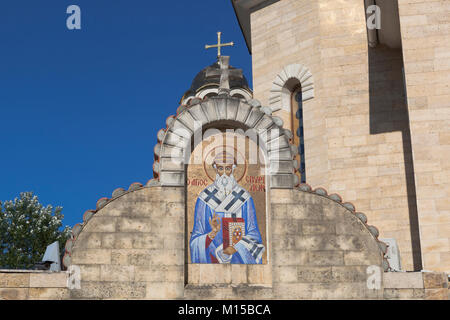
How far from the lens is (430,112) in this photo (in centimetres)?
1462

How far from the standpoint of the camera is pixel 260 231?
12766 mm

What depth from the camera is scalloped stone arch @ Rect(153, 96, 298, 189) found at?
41.7ft

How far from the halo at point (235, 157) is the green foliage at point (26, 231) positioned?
17891 millimetres

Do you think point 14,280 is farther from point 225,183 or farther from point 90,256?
point 225,183

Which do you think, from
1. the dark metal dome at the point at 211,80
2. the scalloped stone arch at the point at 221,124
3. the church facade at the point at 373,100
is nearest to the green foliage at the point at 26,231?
the dark metal dome at the point at 211,80

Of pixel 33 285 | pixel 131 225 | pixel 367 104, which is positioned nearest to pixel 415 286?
pixel 131 225

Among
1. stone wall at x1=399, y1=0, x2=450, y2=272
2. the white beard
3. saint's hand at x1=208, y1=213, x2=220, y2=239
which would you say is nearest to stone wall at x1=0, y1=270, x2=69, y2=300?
saint's hand at x1=208, y1=213, x2=220, y2=239

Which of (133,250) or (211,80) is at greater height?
(211,80)

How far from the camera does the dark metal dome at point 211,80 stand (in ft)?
73.0

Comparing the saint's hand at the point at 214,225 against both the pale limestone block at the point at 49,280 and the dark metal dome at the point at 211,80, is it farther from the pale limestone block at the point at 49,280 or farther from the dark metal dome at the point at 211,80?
the dark metal dome at the point at 211,80

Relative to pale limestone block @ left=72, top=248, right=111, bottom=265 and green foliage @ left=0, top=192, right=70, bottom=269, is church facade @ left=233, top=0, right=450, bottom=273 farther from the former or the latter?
green foliage @ left=0, top=192, right=70, bottom=269

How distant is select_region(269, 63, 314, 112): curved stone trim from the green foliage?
51.0 ft

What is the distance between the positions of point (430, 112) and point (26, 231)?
70.5 ft
